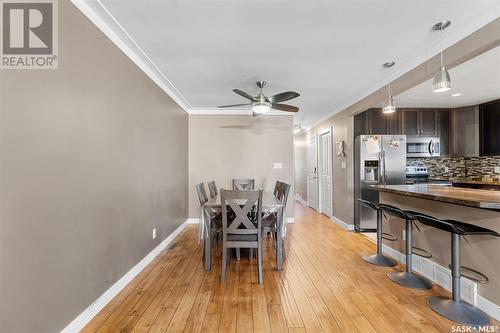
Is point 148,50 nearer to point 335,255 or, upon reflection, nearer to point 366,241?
point 335,255

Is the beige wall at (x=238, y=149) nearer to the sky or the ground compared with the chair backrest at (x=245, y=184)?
nearer to the sky

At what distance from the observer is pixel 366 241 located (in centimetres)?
393

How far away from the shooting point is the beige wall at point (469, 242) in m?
1.95

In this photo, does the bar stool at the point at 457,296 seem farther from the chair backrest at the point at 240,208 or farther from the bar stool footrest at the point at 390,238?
the chair backrest at the point at 240,208

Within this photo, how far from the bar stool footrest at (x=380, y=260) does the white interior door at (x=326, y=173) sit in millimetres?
2426

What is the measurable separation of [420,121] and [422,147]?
1.74 ft

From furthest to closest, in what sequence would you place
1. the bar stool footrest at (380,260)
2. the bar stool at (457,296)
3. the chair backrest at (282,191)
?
1. the chair backrest at (282,191)
2. the bar stool footrest at (380,260)
3. the bar stool at (457,296)

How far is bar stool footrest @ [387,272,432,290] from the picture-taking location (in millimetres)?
2422

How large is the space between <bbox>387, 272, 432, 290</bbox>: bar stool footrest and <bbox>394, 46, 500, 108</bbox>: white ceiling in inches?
97.8

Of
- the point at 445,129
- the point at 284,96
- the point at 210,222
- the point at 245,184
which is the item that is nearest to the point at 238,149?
the point at 245,184

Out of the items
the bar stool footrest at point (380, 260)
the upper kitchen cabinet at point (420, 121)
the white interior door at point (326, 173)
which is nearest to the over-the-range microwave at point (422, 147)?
the upper kitchen cabinet at point (420, 121)

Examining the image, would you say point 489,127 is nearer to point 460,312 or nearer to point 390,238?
point 390,238

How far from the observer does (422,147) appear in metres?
4.66

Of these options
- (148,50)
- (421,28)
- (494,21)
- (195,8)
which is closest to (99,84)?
(148,50)
